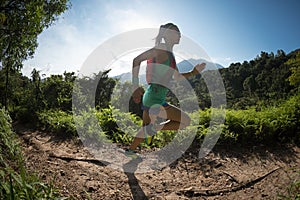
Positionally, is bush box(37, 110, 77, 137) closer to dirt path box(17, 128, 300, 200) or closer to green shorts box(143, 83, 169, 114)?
dirt path box(17, 128, 300, 200)

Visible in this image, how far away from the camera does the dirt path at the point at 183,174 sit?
7.57ft

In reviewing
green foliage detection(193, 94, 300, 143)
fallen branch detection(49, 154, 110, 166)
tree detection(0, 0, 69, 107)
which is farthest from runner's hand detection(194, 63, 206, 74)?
tree detection(0, 0, 69, 107)

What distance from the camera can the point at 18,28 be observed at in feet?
16.6

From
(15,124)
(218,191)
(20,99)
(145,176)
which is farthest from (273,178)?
(20,99)

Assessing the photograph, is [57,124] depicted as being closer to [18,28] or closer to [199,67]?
[18,28]

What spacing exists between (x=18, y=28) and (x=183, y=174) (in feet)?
16.5

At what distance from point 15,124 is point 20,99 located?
1.60 meters

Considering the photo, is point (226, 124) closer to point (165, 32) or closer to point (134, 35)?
point (165, 32)

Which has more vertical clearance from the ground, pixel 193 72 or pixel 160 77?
pixel 193 72

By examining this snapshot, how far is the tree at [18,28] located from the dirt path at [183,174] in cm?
268

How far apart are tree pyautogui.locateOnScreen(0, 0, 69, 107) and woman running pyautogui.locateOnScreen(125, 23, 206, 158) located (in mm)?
3063

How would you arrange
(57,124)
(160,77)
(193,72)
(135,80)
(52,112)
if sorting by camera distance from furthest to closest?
(52,112) < (57,124) < (193,72) < (135,80) < (160,77)

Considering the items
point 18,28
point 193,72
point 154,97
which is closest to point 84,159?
point 154,97

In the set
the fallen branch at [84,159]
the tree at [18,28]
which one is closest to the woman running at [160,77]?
the fallen branch at [84,159]
